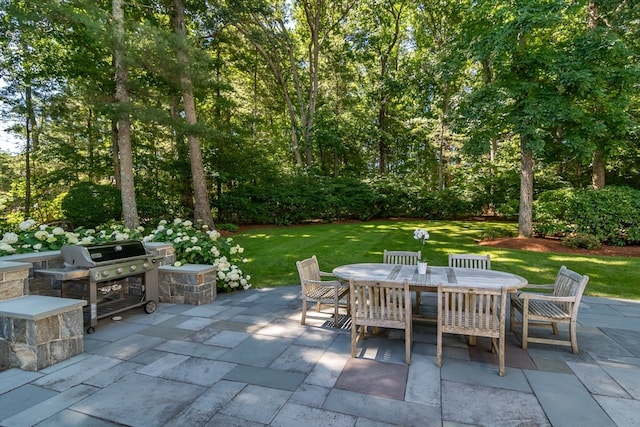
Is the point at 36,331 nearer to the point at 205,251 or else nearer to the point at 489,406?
the point at 205,251

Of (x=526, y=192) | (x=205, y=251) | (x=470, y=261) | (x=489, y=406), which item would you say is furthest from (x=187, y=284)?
(x=526, y=192)

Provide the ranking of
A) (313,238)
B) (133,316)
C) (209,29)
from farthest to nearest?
(209,29)
(313,238)
(133,316)

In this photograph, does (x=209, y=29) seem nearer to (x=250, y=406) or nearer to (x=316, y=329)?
(x=316, y=329)

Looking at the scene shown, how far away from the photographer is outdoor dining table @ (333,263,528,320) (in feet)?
10.9

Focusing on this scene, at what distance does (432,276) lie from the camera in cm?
369

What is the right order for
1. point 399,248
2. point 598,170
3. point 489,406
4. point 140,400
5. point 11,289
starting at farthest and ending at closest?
point 598,170 → point 399,248 → point 11,289 → point 140,400 → point 489,406

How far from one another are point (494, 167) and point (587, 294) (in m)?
10.7

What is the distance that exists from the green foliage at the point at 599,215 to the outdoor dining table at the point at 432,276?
654 centimetres

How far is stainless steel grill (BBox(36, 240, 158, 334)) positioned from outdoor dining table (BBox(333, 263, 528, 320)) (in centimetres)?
256

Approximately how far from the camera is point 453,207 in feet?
49.7

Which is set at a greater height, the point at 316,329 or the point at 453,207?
the point at 453,207

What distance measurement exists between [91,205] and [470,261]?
1136 cm

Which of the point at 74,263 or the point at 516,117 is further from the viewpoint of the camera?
the point at 516,117

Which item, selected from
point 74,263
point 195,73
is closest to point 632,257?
point 74,263
